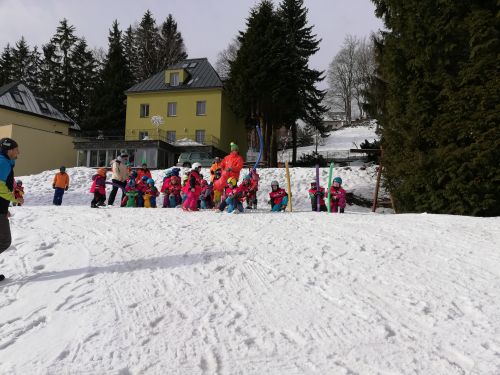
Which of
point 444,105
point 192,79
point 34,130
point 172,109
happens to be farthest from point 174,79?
point 444,105

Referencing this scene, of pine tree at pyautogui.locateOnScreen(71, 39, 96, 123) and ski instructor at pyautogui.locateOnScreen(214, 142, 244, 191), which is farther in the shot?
pine tree at pyautogui.locateOnScreen(71, 39, 96, 123)

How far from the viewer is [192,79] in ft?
126

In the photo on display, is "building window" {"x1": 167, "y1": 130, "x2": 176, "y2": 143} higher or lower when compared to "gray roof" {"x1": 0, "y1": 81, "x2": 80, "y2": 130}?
lower

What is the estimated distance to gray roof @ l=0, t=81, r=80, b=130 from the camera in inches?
1578

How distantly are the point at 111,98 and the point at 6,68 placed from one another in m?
20.8

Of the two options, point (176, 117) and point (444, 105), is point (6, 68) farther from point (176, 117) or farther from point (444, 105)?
point (444, 105)

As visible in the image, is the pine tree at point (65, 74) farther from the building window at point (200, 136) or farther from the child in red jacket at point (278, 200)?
the child in red jacket at point (278, 200)

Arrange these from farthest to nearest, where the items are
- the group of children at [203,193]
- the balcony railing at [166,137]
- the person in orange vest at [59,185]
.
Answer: the balcony railing at [166,137] → the person in orange vest at [59,185] → the group of children at [203,193]

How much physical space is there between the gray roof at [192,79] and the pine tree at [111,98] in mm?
7324

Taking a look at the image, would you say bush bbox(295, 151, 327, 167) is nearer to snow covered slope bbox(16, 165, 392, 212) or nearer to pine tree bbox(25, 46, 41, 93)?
snow covered slope bbox(16, 165, 392, 212)

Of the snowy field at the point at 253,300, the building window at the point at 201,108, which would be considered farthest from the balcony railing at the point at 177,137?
the snowy field at the point at 253,300

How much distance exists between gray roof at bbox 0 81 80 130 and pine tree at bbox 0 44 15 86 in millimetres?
13841

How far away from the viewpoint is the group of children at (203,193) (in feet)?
34.2

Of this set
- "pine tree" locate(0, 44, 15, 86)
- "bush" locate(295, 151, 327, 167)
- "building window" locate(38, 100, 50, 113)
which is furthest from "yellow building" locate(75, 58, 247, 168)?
"pine tree" locate(0, 44, 15, 86)
